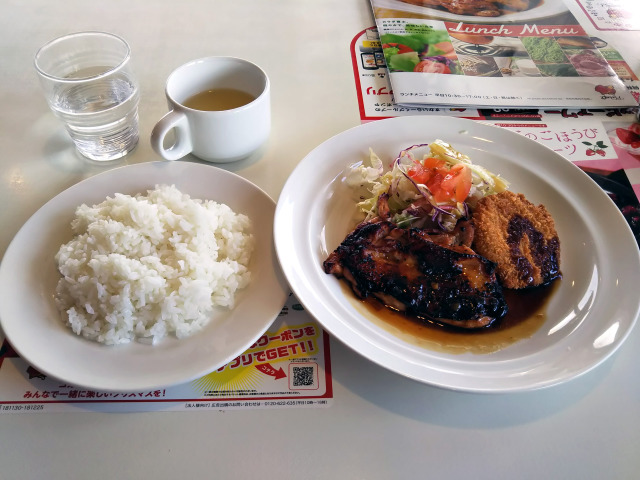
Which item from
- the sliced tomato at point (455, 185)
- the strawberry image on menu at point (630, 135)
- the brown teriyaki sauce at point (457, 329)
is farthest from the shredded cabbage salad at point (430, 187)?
the strawberry image on menu at point (630, 135)

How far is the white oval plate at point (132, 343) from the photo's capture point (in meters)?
1.13

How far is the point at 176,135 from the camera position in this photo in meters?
1.68

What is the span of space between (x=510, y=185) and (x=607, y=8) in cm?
189

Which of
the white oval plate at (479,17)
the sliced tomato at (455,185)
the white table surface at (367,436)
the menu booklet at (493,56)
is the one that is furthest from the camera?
the white oval plate at (479,17)

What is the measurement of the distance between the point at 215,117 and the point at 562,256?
4.48 ft

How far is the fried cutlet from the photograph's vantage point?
1528mm

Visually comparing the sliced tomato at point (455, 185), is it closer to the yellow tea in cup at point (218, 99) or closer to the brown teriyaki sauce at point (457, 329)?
the brown teriyaki sauce at point (457, 329)

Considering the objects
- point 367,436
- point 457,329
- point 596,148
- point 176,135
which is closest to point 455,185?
point 457,329

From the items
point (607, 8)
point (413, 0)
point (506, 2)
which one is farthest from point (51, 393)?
point (607, 8)

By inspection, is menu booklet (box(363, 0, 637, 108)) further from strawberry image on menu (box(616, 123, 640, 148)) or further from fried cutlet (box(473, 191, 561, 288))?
fried cutlet (box(473, 191, 561, 288))

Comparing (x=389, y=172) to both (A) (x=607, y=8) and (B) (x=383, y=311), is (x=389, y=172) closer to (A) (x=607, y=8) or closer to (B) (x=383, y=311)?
(B) (x=383, y=311)

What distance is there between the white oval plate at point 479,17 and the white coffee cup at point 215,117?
1329 millimetres

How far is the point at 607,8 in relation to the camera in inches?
108

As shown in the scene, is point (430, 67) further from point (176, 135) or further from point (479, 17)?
point (176, 135)
